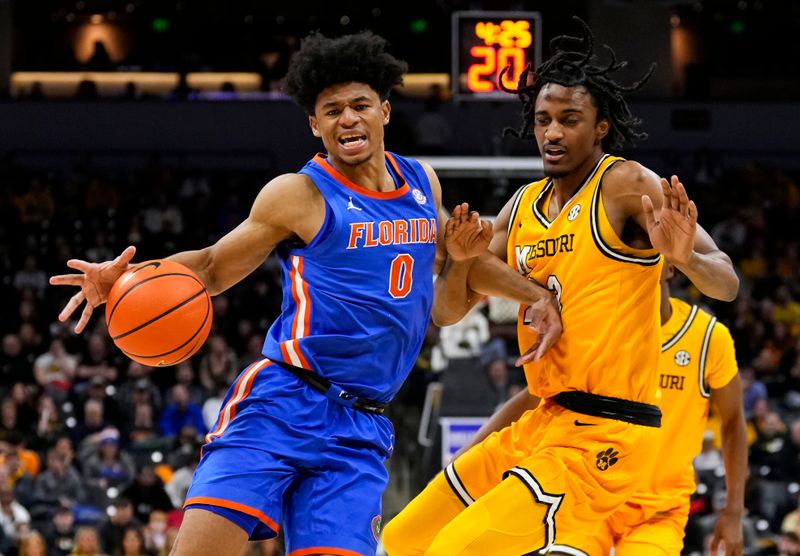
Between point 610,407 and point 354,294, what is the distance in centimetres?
108

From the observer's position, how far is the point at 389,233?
4.51 m

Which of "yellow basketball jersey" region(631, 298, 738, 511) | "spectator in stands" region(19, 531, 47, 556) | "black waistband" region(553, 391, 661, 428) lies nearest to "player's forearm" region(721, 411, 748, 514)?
"yellow basketball jersey" region(631, 298, 738, 511)

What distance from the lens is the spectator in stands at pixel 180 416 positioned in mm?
12359

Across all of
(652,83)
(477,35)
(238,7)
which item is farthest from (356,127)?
(238,7)

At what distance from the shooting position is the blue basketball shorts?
13.8 feet

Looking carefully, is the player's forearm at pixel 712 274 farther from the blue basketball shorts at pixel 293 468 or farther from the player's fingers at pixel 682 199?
the blue basketball shorts at pixel 293 468

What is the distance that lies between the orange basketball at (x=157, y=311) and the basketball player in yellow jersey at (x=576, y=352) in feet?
3.43

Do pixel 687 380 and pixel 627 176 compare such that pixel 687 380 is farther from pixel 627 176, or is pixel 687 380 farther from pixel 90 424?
pixel 90 424

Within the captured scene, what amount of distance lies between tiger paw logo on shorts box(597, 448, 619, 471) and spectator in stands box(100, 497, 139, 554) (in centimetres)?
654

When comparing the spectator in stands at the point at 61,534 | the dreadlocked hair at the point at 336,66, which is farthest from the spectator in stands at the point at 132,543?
the dreadlocked hair at the point at 336,66

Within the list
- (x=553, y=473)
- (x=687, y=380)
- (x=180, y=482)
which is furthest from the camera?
(x=180, y=482)

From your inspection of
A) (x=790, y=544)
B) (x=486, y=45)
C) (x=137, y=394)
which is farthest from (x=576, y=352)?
(x=137, y=394)

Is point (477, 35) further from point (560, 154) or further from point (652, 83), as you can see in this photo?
point (652, 83)

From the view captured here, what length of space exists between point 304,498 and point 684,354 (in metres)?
2.35
